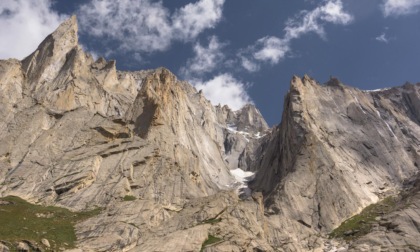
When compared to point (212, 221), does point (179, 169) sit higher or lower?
higher

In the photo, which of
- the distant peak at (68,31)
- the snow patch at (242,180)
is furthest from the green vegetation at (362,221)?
the distant peak at (68,31)

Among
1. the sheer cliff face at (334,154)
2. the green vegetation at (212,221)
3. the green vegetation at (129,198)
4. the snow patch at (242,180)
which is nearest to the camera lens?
the green vegetation at (212,221)

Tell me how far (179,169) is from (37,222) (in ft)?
115

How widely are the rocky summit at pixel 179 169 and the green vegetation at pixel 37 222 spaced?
1.33 ft

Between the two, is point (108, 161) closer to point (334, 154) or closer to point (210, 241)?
point (210, 241)

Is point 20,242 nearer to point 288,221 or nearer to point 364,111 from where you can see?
point 288,221

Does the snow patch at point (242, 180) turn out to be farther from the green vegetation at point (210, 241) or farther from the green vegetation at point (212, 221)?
the green vegetation at point (210, 241)

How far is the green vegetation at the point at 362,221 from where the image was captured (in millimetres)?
90750

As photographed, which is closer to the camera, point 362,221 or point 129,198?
point 129,198

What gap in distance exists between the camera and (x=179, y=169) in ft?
320

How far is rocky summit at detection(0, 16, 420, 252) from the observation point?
227 ft

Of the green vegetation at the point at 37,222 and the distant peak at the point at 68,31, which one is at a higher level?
the distant peak at the point at 68,31

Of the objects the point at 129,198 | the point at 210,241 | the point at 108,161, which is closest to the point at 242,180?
the point at 108,161

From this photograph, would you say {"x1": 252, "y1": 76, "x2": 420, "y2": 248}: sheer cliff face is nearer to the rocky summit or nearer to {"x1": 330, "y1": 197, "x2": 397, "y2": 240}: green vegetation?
the rocky summit
